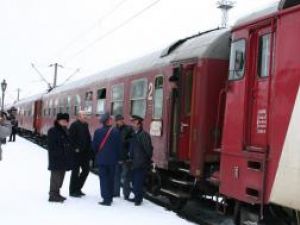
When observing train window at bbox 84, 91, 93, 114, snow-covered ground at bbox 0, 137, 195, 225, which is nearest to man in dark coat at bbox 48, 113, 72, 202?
snow-covered ground at bbox 0, 137, 195, 225

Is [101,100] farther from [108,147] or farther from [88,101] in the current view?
[108,147]

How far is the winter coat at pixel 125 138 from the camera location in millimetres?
12391

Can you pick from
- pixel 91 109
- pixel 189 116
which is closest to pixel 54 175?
pixel 189 116

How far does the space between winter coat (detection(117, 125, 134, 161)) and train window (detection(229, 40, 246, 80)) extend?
380cm

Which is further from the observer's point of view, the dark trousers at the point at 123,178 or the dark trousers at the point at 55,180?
the dark trousers at the point at 123,178

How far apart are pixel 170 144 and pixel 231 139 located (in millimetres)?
3133

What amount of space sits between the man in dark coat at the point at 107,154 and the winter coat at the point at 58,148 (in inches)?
22.3

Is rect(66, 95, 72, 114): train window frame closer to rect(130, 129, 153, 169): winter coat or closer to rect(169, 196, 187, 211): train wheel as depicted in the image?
rect(169, 196, 187, 211): train wheel

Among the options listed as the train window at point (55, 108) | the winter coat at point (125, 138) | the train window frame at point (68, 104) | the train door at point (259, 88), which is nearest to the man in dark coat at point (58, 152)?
the winter coat at point (125, 138)

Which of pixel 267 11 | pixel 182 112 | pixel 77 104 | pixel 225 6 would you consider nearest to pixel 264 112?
pixel 267 11

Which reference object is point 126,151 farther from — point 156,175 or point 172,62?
point 172,62

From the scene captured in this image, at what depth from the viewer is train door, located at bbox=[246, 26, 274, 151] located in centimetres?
800

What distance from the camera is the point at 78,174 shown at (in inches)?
485

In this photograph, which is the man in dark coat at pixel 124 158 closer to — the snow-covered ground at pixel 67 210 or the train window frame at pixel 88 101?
the snow-covered ground at pixel 67 210
